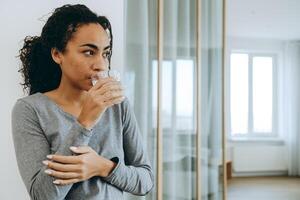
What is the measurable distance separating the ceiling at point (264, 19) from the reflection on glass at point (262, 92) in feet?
1.77

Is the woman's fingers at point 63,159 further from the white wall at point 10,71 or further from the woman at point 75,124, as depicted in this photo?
the white wall at point 10,71

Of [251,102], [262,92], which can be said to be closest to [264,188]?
[251,102]

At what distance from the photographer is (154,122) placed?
5.49 feet

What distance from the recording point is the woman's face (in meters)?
1.02

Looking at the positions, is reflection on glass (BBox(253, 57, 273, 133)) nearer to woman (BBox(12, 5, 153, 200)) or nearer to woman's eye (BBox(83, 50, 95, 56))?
woman (BBox(12, 5, 153, 200))

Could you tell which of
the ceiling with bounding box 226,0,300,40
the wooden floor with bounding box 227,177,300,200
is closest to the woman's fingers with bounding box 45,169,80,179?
the ceiling with bounding box 226,0,300,40

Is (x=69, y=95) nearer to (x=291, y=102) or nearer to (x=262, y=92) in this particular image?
(x=262, y=92)

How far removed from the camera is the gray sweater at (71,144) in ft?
2.95

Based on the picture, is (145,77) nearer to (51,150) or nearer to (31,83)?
(31,83)

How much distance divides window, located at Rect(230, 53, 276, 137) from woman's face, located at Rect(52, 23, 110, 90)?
5.86m

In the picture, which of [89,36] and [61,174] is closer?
[61,174]

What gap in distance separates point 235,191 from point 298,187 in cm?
122

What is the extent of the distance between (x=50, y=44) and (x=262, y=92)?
6378 millimetres

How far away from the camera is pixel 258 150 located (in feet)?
22.7
